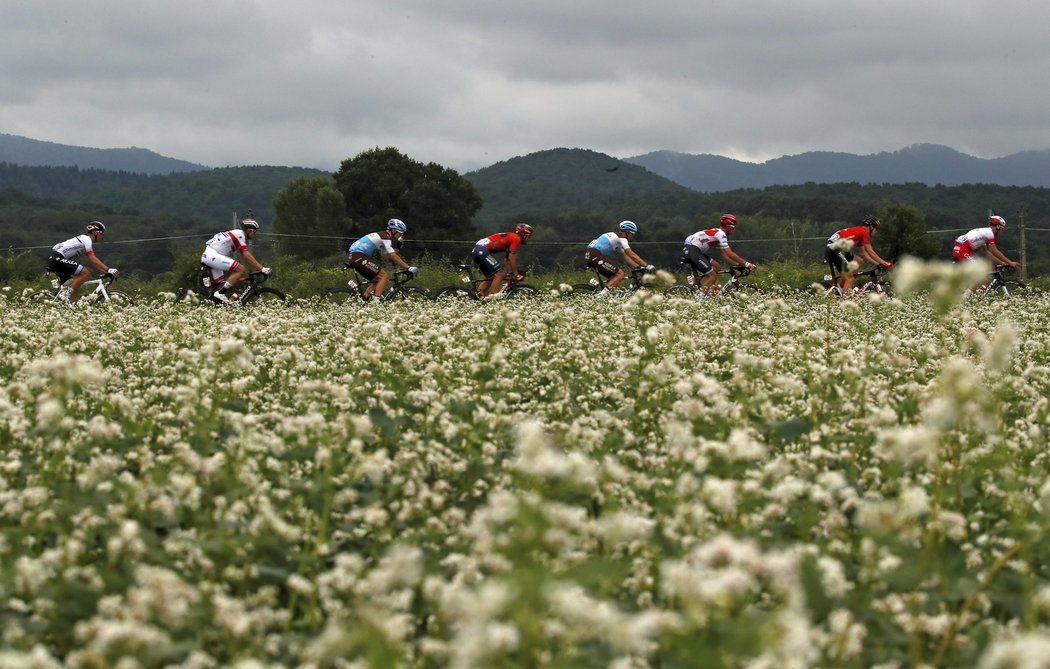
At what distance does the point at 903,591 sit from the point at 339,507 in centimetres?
306

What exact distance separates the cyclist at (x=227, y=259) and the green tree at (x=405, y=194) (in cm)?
4940

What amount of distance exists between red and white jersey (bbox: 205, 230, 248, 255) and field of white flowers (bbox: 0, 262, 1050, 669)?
491 inches

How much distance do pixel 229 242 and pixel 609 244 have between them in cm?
863

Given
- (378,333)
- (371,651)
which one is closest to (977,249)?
(378,333)

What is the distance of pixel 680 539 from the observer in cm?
461

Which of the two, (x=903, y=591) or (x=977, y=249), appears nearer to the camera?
(x=903, y=591)

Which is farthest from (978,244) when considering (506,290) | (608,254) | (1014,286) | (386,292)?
(386,292)

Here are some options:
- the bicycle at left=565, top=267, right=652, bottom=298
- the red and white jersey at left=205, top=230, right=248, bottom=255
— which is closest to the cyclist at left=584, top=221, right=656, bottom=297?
the bicycle at left=565, top=267, right=652, bottom=298

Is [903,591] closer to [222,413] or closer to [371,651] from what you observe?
[371,651]

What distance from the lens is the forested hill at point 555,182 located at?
14988 cm

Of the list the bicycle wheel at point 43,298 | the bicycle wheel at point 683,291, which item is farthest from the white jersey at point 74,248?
the bicycle wheel at point 683,291

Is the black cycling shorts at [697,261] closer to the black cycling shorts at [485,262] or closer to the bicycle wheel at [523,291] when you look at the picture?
the bicycle wheel at [523,291]

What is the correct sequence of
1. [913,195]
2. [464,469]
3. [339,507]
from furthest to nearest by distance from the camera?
[913,195]
[464,469]
[339,507]

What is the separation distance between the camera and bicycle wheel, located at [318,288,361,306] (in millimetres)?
22406
